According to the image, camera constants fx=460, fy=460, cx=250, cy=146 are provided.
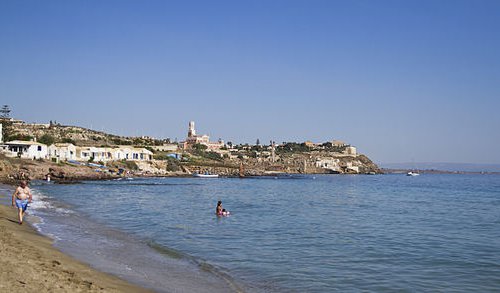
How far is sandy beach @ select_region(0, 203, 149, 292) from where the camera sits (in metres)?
9.02

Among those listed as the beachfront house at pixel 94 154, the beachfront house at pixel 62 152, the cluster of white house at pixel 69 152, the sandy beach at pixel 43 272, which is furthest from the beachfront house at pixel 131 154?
the sandy beach at pixel 43 272

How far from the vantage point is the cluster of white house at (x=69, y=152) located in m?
80.9

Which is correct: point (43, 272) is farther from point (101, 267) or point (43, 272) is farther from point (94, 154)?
point (94, 154)

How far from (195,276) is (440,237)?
15.4 meters

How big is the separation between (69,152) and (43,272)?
301 ft

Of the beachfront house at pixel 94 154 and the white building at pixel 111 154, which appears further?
the white building at pixel 111 154

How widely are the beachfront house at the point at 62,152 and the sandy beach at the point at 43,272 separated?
80.8 metres

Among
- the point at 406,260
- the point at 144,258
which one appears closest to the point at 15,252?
the point at 144,258

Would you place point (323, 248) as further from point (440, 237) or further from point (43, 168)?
point (43, 168)

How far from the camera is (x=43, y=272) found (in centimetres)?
1034

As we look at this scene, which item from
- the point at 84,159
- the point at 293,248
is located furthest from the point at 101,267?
the point at 84,159

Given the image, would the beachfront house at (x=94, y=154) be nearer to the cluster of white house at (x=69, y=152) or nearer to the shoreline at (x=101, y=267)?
the cluster of white house at (x=69, y=152)

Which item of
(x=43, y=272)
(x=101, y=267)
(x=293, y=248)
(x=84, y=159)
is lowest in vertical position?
(x=293, y=248)

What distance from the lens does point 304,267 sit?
15453 millimetres
